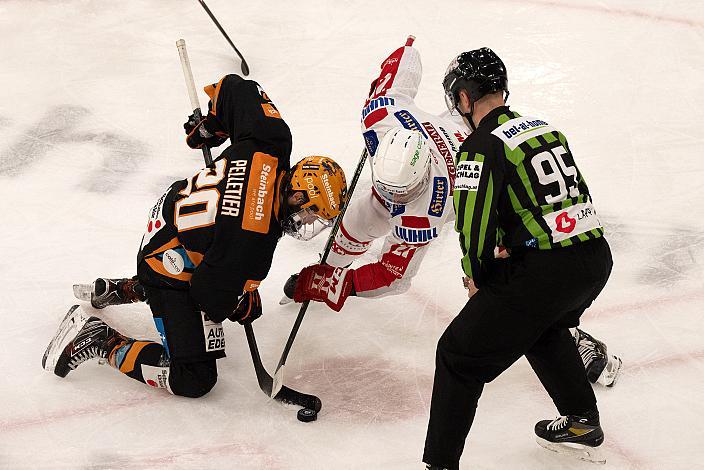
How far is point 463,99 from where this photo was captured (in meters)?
2.60

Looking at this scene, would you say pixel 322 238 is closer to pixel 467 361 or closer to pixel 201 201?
pixel 201 201

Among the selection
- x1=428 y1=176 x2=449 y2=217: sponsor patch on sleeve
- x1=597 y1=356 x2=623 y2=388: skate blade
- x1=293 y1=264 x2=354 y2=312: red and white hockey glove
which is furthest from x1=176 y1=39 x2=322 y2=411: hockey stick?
x1=597 y1=356 x2=623 y2=388: skate blade

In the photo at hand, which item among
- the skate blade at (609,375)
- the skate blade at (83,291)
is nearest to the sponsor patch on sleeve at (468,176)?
the skate blade at (609,375)

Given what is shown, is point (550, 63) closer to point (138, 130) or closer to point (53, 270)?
point (138, 130)

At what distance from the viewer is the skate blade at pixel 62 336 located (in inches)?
125

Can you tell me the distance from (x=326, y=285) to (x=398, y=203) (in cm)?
45

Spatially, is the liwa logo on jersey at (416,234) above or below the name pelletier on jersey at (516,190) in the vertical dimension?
below

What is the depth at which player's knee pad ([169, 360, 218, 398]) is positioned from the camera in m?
3.07

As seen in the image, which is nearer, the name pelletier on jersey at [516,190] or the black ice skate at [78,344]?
the name pelletier on jersey at [516,190]

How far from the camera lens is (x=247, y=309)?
3178 mm

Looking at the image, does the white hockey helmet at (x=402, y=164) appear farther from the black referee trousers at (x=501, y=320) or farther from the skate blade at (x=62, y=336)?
the skate blade at (x=62, y=336)

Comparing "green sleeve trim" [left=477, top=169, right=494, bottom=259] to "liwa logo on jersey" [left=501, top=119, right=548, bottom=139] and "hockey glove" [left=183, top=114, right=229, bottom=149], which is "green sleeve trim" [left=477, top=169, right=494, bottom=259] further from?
"hockey glove" [left=183, top=114, right=229, bottom=149]

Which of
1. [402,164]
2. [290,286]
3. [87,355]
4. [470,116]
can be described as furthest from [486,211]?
[87,355]

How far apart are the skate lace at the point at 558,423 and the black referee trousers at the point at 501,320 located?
344 millimetres
